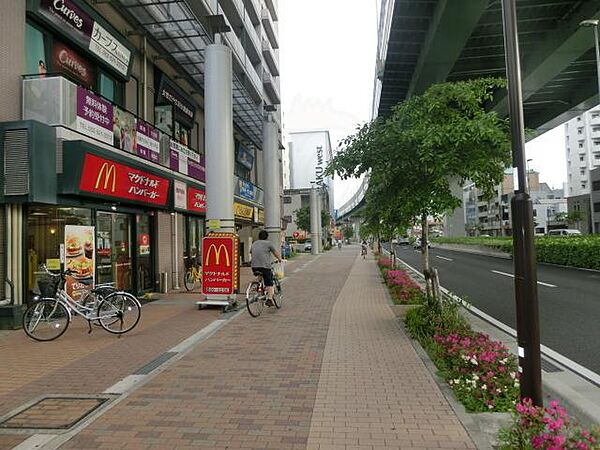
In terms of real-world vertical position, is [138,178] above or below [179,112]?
below

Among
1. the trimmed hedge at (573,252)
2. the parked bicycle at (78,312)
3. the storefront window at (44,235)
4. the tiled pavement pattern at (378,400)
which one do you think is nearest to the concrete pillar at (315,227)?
the trimmed hedge at (573,252)

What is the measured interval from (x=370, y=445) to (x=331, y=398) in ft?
3.92

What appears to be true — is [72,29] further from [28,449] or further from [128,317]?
[28,449]

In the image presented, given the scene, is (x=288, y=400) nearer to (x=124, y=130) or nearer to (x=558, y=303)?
(x=558, y=303)

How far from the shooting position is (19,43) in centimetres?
965

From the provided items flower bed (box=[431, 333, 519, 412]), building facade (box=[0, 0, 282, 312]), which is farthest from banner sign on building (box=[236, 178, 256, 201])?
flower bed (box=[431, 333, 519, 412])

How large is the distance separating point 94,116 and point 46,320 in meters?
4.90

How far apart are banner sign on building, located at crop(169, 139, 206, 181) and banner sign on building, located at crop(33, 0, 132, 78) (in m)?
2.97

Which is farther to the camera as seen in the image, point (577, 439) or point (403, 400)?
point (403, 400)

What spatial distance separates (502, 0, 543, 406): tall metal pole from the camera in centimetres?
384

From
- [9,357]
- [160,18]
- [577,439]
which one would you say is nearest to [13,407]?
[9,357]

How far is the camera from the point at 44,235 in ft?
33.7

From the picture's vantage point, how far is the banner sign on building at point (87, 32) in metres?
10.4

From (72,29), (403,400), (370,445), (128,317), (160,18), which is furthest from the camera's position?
(160,18)
